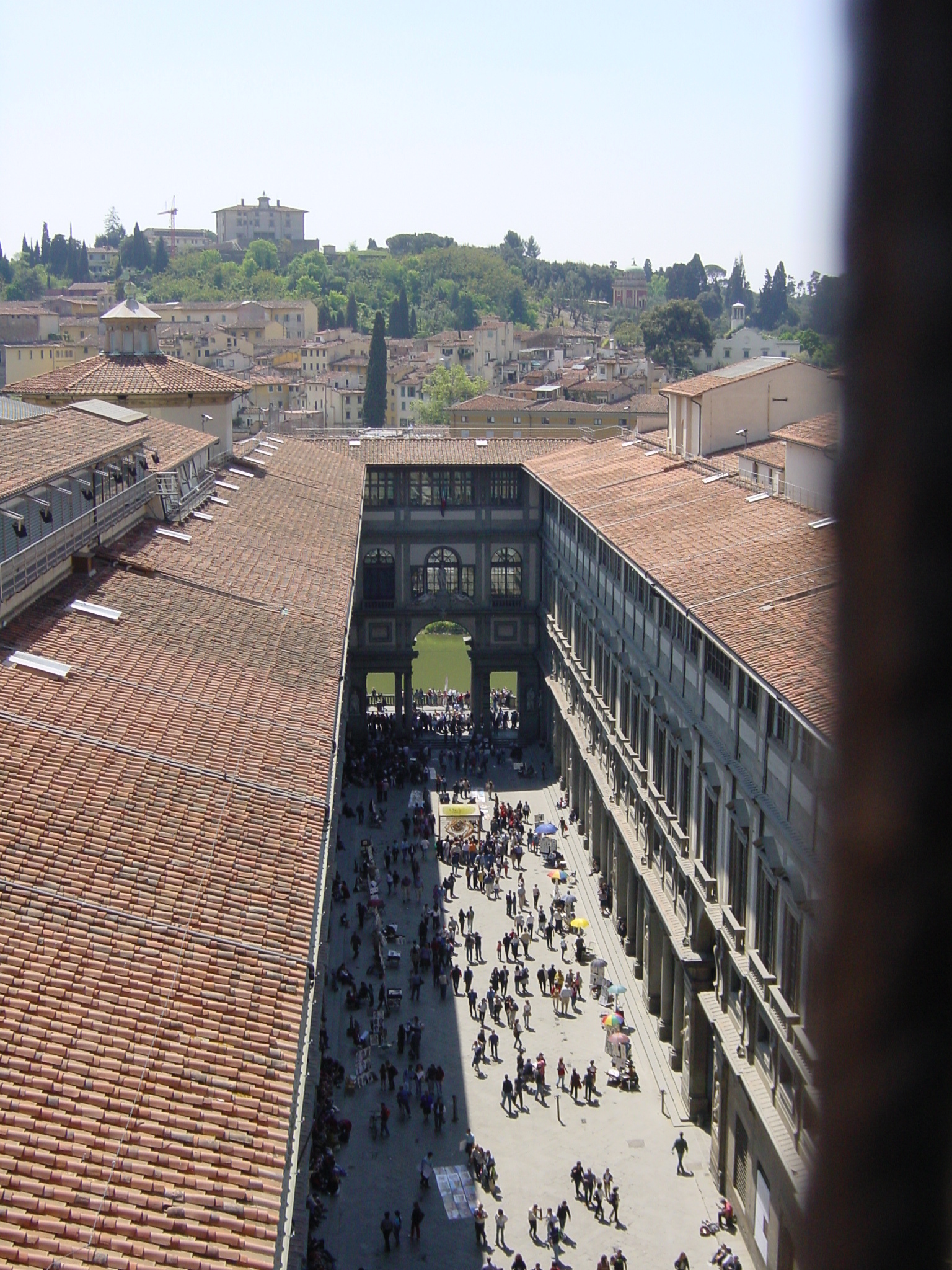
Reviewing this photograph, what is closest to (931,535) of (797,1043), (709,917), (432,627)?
(797,1043)

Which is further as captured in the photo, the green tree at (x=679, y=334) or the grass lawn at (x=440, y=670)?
the green tree at (x=679, y=334)

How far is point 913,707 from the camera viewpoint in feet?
5.18

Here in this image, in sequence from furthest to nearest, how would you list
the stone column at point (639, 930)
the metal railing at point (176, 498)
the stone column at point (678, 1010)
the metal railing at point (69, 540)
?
1. the metal railing at point (176, 498)
2. the stone column at point (639, 930)
3. the stone column at point (678, 1010)
4. the metal railing at point (69, 540)

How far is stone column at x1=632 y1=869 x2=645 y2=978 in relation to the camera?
108ft

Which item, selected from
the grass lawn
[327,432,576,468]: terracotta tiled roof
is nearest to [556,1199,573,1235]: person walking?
[327,432,576,468]: terracotta tiled roof

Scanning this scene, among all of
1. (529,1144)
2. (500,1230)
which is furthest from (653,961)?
(500,1230)

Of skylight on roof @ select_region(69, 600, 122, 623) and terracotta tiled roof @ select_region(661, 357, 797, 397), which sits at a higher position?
terracotta tiled roof @ select_region(661, 357, 797, 397)

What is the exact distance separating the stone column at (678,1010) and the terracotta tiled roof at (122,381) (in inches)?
1171

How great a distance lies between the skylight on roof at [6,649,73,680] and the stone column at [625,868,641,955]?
17.3 metres

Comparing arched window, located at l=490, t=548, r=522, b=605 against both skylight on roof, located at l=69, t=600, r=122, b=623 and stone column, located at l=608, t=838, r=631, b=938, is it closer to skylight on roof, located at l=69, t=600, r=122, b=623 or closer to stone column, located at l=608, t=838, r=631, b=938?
stone column, located at l=608, t=838, r=631, b=938

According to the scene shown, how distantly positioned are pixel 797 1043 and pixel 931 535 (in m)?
18.9

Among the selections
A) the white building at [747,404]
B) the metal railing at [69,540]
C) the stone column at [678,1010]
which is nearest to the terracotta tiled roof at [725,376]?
the white building at [747,404]

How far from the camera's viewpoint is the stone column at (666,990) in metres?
29.4

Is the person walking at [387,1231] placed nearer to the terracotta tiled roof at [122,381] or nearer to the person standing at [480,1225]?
the person standing at [480,1225]
